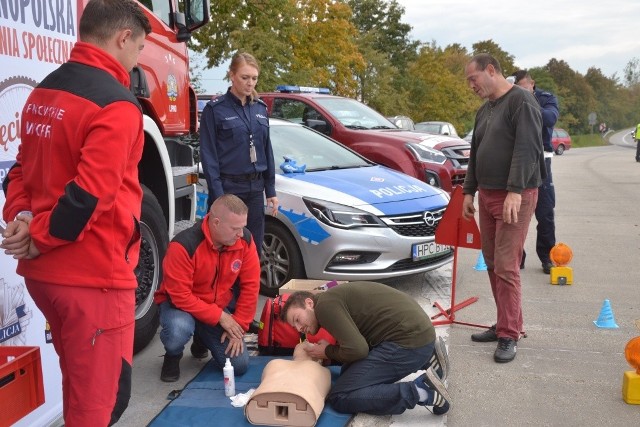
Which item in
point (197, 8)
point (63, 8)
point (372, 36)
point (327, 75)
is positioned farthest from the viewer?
point (372, 36)

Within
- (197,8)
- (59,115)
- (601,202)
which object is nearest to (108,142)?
(59,115)

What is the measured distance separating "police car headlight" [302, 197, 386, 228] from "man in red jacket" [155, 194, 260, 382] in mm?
1408

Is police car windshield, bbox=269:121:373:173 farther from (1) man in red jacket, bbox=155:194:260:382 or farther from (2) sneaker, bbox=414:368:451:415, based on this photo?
(2) sneaker, bbox=414:368:451:415

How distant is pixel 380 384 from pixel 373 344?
226 mm

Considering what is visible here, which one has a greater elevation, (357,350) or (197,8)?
(197,8)

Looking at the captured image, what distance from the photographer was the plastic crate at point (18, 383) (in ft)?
6.99

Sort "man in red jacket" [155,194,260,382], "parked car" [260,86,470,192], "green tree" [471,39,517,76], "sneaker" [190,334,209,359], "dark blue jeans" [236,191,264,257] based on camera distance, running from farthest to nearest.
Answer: "green tree" [471,39,517,76] < "parked car" [260,86,470,192] < "dark blue jeans" [236,191,264,257] < "sneaker" [190,334,209,359] < "man in red jacket" [155,194,260,382]

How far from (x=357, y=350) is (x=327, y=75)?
24.2m

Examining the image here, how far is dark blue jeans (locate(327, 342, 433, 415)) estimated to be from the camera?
352 centimetres

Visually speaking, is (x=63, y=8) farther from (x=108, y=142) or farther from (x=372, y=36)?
(x=372, y=36)

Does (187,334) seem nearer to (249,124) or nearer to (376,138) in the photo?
(249,124)

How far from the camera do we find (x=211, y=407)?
3.65 metres

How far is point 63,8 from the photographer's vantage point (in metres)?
3.16

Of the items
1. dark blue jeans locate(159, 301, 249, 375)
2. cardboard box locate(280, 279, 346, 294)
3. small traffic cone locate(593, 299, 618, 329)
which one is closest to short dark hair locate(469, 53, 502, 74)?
cardboard box locate(280, 279, 346, 294)
